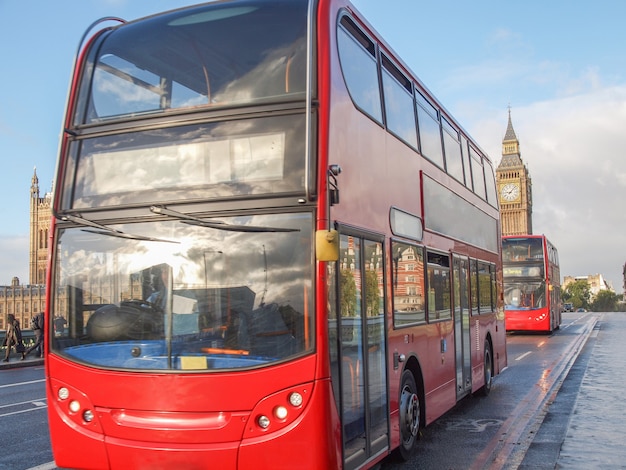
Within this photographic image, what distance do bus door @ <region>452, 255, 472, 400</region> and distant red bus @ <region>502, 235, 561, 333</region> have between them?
16.9 m

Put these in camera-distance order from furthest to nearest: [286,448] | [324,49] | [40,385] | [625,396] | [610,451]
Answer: [40,385] → [625,396] → [610,451] → [324,49] → [286,448]

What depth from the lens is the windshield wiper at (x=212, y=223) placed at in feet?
15.6

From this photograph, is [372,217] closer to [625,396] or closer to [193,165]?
[193,165]

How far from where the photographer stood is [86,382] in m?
4.99

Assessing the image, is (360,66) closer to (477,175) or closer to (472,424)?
(472,424)

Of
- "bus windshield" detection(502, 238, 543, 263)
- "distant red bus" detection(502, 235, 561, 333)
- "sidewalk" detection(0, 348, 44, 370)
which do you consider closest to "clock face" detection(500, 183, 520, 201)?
"distant red bus" detection(502, 235, 561, 333)

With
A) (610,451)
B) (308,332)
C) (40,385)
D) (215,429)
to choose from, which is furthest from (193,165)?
(40,385)

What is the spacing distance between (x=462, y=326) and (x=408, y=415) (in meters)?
2.97

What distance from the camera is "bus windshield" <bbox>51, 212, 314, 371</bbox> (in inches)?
185

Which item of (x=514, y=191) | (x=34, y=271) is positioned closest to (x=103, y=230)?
(x=34, y=271)

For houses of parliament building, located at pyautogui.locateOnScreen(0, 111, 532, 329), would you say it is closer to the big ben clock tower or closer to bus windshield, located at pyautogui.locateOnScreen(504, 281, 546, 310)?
the big ben clock tower

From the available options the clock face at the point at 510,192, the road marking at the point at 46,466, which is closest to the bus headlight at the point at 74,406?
the road marking at the point at 46,466

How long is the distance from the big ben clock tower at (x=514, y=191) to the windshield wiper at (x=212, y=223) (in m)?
153

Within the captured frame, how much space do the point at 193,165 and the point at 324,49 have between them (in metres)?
1.27
